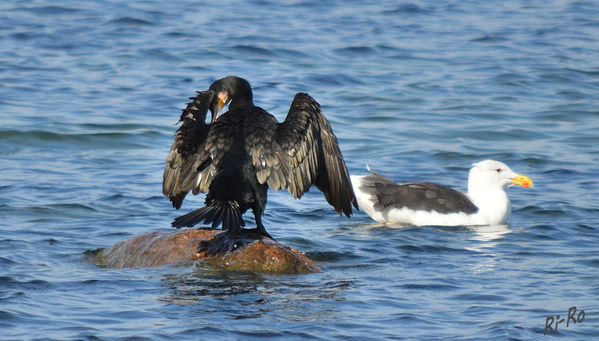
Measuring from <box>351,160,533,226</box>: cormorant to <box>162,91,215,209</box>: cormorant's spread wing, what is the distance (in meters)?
2.72

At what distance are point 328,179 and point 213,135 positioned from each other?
961 millimetres

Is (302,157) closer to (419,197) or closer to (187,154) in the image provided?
(187,154)

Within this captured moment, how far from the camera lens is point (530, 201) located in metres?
9.98

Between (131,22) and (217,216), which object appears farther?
(131,22)

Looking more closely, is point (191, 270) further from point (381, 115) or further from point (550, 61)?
point (550, 61)

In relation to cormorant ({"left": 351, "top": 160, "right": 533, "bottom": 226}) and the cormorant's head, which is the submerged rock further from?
cormorant ({"left": 351, "top": 160, "right": 533, "bottom": 226})

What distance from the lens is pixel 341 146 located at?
11664mm

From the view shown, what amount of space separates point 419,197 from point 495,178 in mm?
946

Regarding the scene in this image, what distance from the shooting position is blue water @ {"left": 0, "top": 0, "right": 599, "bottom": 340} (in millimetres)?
5863
